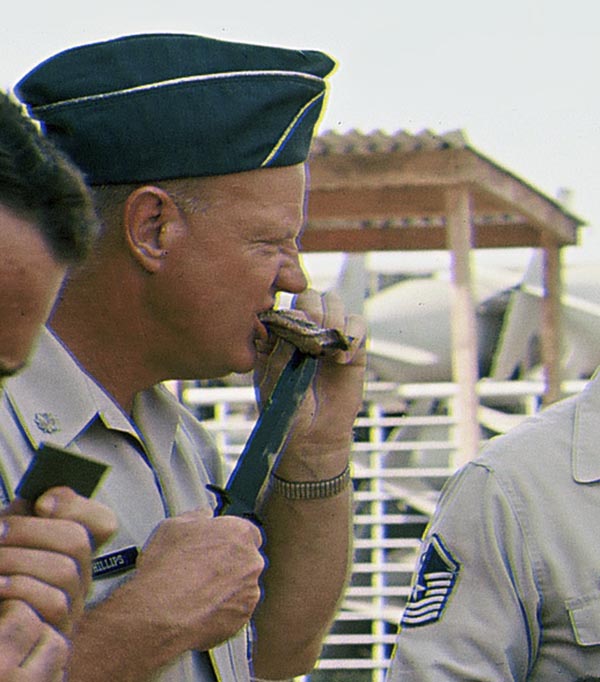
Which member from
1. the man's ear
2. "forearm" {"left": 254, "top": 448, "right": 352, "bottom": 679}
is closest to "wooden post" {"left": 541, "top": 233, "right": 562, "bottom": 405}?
"forearm" {"left": 254, "top": 448, "right": 352, "bottom": 679}

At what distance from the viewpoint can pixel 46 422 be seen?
147 cm

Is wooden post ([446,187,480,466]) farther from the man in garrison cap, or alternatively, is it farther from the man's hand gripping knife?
the man in garrison cap

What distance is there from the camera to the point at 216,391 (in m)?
7.21

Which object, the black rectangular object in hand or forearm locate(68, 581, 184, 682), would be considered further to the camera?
forearm locate(68, 581, 184, 682)

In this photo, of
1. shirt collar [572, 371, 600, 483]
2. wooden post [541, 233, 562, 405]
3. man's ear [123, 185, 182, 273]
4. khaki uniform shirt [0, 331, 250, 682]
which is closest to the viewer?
khaki uniform shirt [0, 331, 250, 682]

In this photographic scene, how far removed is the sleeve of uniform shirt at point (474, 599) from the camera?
175 centimetres

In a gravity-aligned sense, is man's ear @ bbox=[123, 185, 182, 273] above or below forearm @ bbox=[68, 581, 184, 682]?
above

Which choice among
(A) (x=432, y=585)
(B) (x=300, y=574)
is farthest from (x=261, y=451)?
(A) (x=432, y=585)

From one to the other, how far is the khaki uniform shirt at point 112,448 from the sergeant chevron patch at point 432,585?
272mm

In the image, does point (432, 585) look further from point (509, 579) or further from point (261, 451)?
point (261, 451)

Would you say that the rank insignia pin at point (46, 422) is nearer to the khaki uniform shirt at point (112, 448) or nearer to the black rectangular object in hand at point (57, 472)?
the khaki uniform shirt at point (112, 448)

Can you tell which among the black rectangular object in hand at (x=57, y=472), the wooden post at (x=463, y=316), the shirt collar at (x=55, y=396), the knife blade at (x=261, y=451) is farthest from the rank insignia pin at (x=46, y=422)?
the wooden post at (x=463, y=316)

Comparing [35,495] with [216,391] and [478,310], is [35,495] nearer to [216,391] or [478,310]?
[216,391]

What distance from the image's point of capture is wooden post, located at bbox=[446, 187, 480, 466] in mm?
5512
